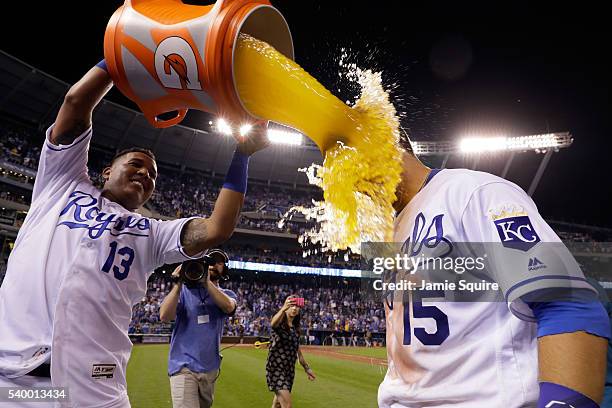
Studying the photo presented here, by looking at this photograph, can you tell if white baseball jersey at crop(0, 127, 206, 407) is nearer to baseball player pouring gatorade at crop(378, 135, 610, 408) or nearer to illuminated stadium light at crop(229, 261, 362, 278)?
baseball player pouring gatorade at crop(378, 135, 610, 408)

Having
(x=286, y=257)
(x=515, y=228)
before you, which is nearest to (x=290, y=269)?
(x=286, y=257)

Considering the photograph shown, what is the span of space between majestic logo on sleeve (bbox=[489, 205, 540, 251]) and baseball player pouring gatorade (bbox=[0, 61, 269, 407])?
60.6 inches

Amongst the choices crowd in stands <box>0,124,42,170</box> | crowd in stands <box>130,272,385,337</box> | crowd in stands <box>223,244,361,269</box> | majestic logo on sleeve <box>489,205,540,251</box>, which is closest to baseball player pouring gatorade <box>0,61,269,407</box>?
majestic logo on sleeve <box>489,205,540,251</box>

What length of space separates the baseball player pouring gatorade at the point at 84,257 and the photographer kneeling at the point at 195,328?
2.74 meters

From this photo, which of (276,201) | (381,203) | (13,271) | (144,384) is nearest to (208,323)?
(13,271)

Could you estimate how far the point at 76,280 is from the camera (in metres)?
2.40

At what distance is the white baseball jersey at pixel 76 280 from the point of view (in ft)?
7.36

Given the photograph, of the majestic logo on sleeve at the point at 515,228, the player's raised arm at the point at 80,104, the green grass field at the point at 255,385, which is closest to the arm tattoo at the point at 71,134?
the player's raised arm at the point at 80,104

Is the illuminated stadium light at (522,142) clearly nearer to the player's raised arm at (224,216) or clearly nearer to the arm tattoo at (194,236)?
the player's raised arm at (224,216)

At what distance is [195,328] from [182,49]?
5012mm

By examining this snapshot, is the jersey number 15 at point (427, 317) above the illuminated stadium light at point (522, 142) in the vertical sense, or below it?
below

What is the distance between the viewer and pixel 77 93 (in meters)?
2.56

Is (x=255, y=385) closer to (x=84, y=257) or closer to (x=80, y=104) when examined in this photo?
(x=84, y=257)

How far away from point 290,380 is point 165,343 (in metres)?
21.1
